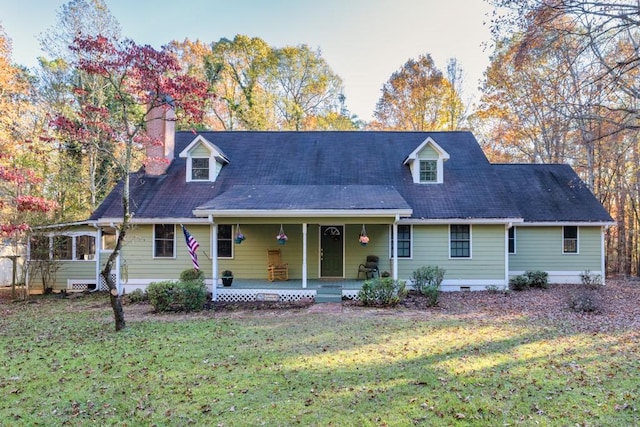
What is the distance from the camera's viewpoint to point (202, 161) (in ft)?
49.2

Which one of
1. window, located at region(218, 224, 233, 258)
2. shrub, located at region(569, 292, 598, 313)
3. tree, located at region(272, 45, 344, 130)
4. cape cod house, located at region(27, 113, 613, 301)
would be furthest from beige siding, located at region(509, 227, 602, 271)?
tree, located at region(272, 45, 344, 130)

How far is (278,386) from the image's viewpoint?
5.08 m

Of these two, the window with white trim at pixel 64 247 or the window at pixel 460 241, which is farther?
the window with white trim at pixel 64 247

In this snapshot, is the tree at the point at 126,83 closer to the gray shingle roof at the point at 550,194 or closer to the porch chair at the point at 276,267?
the porch chair at the point at 276,267

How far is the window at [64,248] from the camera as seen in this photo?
14.9 metres

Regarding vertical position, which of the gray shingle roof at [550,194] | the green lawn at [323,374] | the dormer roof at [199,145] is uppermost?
the dormer roof at [199,145]

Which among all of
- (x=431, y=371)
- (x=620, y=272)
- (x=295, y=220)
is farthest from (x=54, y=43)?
(x=620, y=272)

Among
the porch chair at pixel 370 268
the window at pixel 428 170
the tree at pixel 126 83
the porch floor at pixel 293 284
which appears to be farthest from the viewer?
the window at pixel 428 170

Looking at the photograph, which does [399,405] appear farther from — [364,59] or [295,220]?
[364,59]

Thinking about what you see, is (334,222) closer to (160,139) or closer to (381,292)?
(381,292)

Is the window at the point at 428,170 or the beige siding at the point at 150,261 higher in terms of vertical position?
the window at the point at 428,170

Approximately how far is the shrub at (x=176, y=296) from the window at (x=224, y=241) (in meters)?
2.67

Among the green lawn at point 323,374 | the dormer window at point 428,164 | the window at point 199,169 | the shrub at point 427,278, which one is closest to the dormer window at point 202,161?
the window at point 199,169

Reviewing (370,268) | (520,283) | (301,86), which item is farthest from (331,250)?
(301,86)
